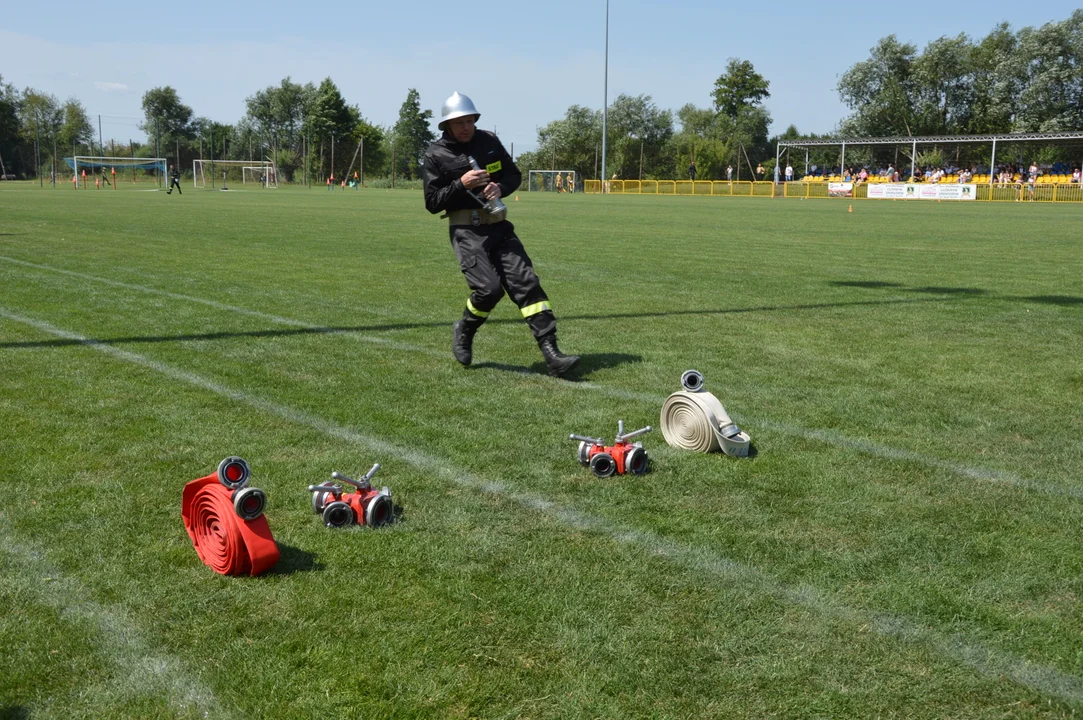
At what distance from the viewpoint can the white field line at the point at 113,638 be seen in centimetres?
255

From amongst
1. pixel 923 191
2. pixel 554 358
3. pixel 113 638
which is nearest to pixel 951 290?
pixel 554 358

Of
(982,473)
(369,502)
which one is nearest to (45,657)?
(369,502)

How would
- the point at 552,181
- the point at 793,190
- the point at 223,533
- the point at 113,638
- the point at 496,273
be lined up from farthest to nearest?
1. the point at 552,181
2. the point at 793,190
3. the point at 496,273
4. the point at 223,533
5. the point at 113,638

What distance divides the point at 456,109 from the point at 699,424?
2.98 meters

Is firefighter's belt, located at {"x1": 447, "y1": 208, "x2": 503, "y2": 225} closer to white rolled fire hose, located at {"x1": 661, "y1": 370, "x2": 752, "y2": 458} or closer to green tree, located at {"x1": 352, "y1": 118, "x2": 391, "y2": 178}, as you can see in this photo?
white rolled fire hose, located at {"x1": 661, "y1": 370, "x2": 752, "y2": 458}

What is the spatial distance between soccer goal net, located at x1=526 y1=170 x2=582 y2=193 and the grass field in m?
71.0

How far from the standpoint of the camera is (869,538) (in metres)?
3.64

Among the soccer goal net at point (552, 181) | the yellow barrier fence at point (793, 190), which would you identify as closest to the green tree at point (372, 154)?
the soccer goal net at point (552, 181)

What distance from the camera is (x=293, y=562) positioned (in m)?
3.39

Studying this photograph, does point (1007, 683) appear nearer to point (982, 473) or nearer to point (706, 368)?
point (982, 473)

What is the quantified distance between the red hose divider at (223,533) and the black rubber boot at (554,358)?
10.7 ft

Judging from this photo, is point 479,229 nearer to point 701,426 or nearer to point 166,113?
point 701,426

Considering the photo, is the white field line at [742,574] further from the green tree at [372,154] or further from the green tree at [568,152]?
the green tree at [372,154]

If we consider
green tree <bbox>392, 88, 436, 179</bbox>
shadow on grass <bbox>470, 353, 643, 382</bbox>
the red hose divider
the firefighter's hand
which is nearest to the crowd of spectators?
green tree <bbox>392, 88, 436, 179</bbox>
